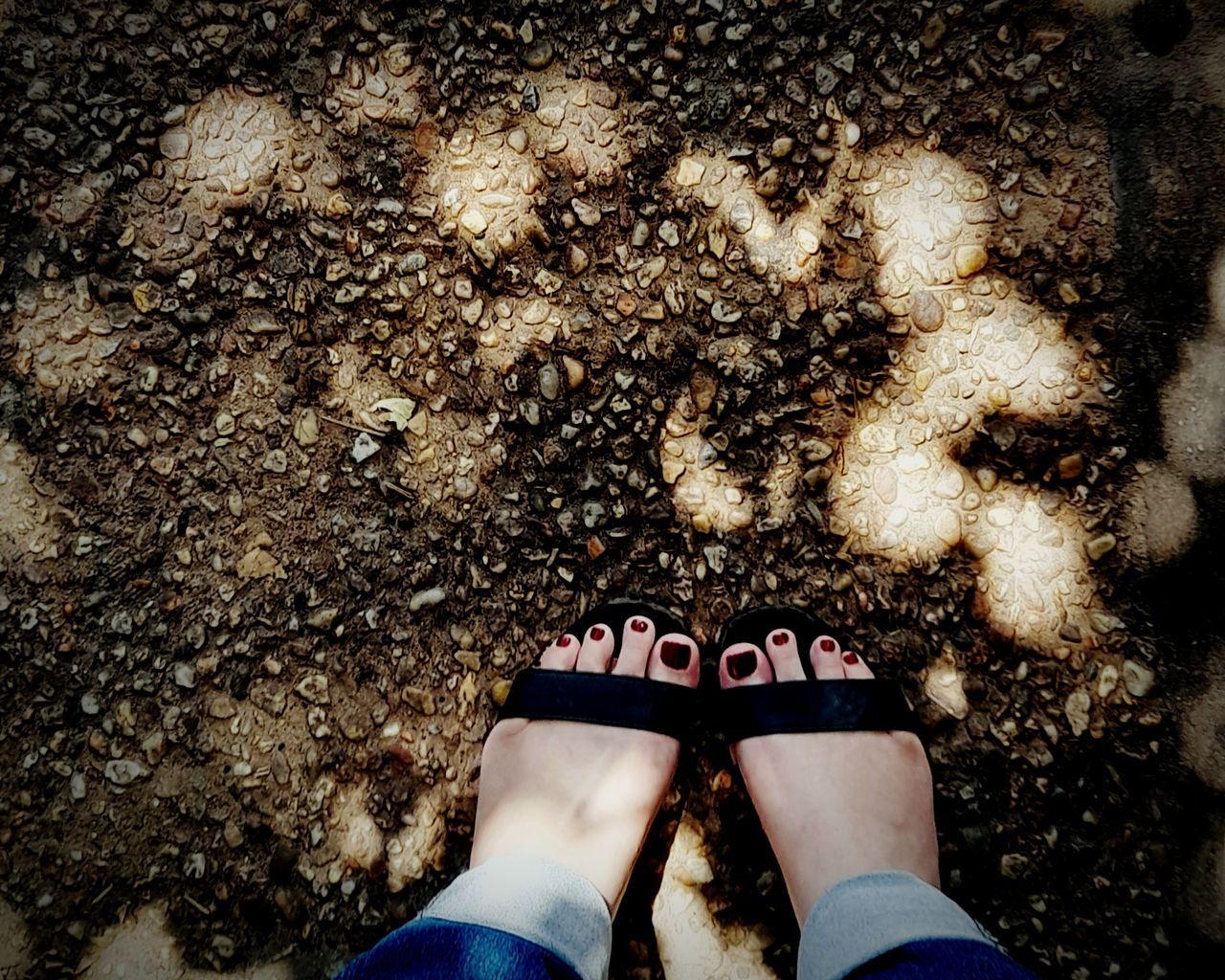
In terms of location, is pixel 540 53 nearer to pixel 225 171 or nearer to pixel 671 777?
pixel 225 171

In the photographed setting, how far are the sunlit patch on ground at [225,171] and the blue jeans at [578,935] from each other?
4.64 ft

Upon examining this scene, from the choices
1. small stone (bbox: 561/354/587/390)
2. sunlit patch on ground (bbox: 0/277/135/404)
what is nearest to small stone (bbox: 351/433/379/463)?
small stone (bbox: 561/354/587/390)

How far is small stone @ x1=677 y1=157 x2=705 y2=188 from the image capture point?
1543 millimetres

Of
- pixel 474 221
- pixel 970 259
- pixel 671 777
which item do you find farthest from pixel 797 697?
pixel 474 221

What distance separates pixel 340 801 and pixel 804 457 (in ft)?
3.95

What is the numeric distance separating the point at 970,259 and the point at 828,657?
0.87 m

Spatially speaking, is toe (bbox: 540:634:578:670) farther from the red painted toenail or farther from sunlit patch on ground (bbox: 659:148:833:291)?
sunlit patch on ground (bbox: 659:148:833:291)

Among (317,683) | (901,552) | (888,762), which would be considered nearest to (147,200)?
(317,683)

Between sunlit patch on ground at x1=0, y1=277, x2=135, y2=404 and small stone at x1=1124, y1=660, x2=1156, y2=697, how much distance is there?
7.21 ft

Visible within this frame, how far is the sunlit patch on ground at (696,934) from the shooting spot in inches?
57.7

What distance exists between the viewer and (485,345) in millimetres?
1563

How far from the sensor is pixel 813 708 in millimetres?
1526

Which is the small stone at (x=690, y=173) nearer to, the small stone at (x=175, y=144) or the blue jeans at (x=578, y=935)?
the small stone at (x=175, y=144)

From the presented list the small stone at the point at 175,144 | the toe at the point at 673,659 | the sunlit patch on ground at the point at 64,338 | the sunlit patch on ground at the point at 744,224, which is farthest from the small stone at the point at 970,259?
the sunlit patch on ground at the point at 64,338
